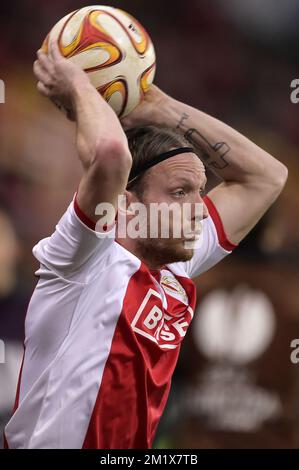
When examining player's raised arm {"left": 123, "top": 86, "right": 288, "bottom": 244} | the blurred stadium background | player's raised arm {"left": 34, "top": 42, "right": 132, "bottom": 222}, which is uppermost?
player's raised arm {"left": 34, "top": 42, "right": 132, "bottom": 222}

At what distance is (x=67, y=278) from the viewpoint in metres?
2.91

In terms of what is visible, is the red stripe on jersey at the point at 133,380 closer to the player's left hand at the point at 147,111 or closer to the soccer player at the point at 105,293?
the soccer player at the point at 105,293

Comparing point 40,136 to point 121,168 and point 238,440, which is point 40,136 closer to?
point 238,440

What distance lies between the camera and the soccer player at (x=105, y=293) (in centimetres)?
277

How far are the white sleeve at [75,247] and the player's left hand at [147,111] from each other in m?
0.65

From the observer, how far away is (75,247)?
2.79 m

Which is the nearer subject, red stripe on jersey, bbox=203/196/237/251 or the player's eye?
the player's eye

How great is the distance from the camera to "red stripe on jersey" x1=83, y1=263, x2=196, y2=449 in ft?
9.79

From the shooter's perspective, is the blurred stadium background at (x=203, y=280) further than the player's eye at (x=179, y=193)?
Yes

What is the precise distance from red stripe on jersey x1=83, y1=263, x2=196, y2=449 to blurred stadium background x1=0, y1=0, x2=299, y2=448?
108 inches

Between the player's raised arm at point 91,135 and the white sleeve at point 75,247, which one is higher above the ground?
the player's raised arm at point 91,135

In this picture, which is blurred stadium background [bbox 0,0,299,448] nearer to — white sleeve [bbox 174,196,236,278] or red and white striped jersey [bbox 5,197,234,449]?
white sleeve [bbox 174,196,236,278]

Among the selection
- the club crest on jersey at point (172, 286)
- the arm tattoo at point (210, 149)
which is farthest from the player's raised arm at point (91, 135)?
the arm tattoo at point (210, 149)

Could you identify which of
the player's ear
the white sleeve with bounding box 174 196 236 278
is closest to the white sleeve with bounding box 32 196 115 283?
the player's ear
